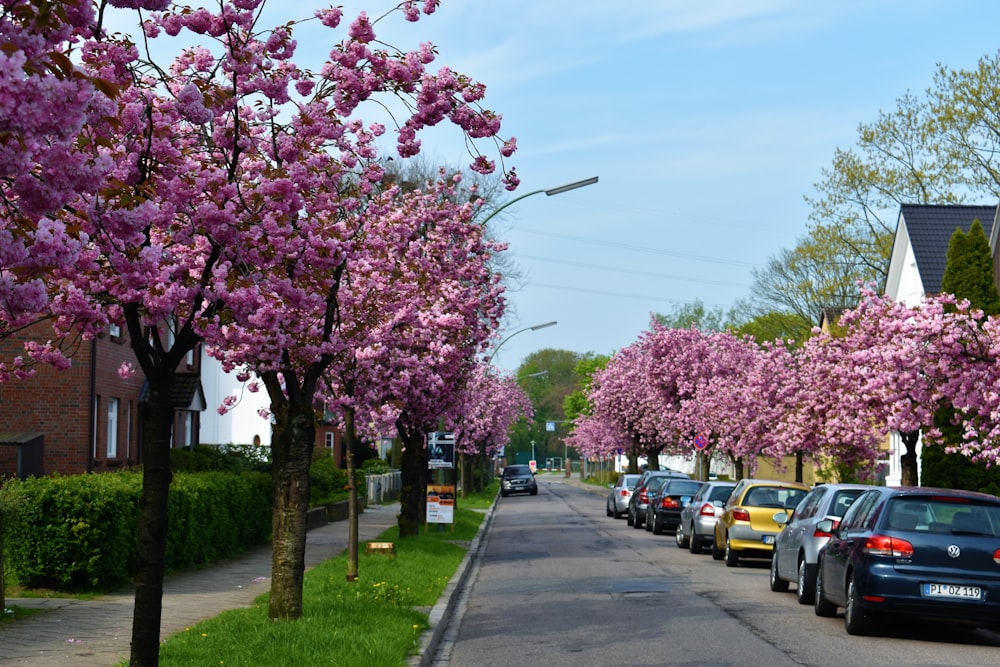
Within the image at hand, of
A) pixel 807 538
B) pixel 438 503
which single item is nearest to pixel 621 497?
pixel 438 503

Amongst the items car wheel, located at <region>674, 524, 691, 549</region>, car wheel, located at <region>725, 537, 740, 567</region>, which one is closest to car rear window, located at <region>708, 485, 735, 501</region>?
car wheel, located at <region>674, 524, 691, 549</region>

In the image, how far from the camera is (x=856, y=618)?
1378 centimetres

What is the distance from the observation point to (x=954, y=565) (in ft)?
43.8

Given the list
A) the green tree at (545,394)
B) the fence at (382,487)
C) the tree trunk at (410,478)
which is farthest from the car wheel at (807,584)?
the green tree at (545,394)

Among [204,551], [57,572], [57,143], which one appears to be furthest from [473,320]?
[57,143]

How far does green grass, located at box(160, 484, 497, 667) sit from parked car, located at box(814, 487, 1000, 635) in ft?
14.3

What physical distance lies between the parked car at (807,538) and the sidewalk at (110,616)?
21.9 feet

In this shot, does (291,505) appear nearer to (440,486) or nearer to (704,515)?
(704,515)

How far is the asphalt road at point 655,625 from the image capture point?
12.0 metres

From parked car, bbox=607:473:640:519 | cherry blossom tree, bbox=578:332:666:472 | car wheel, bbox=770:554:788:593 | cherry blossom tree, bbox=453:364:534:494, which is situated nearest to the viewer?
car wheel, bbox=770:554:788:593

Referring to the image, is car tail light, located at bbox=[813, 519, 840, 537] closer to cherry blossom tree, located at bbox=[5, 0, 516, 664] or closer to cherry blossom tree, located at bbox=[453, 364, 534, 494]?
cherry blossom tree, located at bbox=[5, 0, 516, 664]

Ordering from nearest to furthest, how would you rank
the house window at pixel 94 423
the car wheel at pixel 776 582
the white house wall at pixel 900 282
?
1. the car wheel at pixel 776 582
2. the house window at pixel 94 423
3. the white house wall at pixel 900 282

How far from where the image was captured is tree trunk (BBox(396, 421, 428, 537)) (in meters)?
27.6

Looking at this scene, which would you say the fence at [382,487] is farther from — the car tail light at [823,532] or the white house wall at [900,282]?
the car tail light at [823,532]
